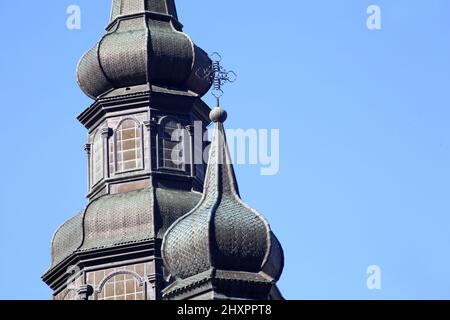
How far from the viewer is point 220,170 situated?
Result: 329ft

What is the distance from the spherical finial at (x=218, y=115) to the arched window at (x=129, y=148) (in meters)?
6.59

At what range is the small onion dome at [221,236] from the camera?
97688mm

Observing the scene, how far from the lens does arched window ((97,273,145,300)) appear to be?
105 m

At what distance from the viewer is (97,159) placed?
110 m

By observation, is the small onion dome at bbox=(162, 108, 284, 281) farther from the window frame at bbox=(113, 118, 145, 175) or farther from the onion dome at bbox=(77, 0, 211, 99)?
the onion dome at bbox=(77, 0, 211, 99)

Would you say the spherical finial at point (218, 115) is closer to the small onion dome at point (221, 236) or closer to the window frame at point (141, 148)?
the small onion dome at point (221, 236)

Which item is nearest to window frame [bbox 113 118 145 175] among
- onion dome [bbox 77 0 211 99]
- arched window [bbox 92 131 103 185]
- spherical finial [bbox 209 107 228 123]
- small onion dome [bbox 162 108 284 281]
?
arched window [bbox 92 131 103 185]

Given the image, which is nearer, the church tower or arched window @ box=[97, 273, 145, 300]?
the church tower

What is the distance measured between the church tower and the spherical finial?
69 mm

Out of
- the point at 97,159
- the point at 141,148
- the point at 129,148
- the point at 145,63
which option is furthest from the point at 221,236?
the point at 145,63
